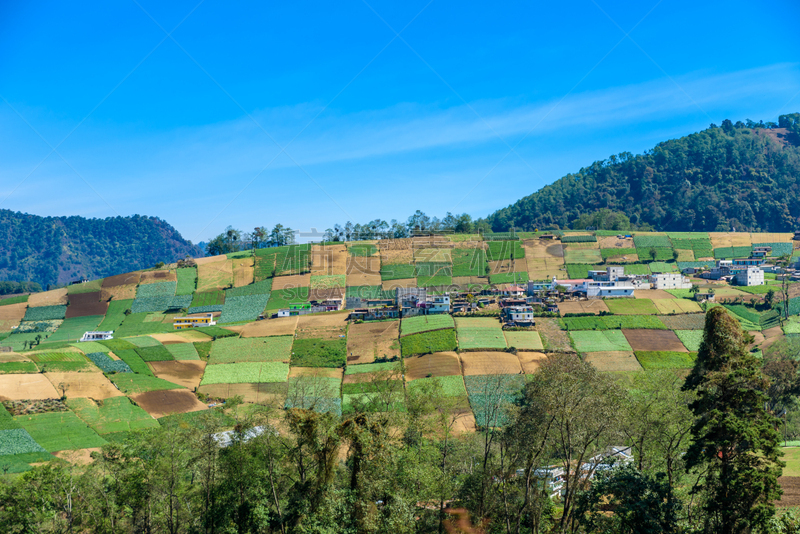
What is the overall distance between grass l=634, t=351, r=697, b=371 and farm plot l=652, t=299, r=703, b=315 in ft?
45.3

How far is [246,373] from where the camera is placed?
6462 centimetres

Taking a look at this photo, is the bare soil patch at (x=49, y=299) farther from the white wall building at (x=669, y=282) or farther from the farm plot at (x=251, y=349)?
the white wall building at (x=669, y=282)

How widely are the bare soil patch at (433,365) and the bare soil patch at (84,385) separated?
3167 cm

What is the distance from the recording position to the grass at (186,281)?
107 metres

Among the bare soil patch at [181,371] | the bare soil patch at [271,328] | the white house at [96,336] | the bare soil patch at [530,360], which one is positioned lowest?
the bare soil patch at [530,360]

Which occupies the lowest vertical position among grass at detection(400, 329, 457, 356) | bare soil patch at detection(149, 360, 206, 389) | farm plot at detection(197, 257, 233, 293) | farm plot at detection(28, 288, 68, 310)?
bare soil patch at detection(149, 360, 206, 389)

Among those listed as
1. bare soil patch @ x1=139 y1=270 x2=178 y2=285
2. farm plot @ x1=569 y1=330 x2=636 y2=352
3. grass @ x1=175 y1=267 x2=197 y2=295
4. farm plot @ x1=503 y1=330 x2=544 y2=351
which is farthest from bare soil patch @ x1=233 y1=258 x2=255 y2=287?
farm plot @ x1=569 y1=330 x2=636 y2=352

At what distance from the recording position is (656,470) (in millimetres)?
30234

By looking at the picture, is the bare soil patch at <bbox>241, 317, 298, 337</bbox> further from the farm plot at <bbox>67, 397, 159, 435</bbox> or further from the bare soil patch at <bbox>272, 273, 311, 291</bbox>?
the farm plot at <bbox>67, 397, 159, 435</bbox>

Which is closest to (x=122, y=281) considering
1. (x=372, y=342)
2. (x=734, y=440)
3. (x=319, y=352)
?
(x=319, y=352)

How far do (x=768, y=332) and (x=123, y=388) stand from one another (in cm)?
8014

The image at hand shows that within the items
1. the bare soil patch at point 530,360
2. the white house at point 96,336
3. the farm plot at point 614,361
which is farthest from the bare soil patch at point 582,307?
the white house at point 96,336

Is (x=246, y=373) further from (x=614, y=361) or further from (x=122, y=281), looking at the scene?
(x=122, y=281)

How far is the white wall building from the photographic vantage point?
92.9 m
